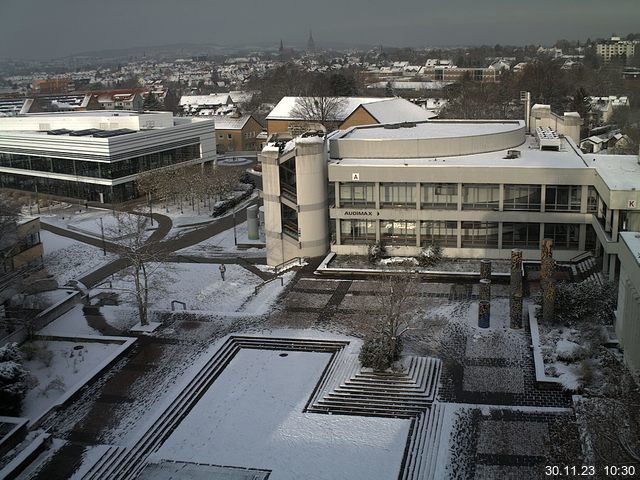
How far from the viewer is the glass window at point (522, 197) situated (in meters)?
40.2

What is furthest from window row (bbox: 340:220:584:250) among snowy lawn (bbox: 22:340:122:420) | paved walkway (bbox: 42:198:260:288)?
snowy lawn (bbox: 22:340:122:420)

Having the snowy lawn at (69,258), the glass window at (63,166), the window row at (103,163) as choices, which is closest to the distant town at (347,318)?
the snowy lawn at (69,258)

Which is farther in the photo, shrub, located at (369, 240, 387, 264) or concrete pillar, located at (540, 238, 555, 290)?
shrub, located at (369, 240, 387, 264)

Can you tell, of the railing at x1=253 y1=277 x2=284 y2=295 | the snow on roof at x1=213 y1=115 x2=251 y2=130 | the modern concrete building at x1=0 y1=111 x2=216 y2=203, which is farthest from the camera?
the snow on roof at x1=213 y1=115 x2=251 y2=130

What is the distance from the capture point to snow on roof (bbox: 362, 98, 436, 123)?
3206 inches

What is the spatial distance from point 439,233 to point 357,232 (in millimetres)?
4958

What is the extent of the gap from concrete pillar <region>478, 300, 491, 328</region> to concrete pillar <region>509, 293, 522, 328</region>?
1001mm

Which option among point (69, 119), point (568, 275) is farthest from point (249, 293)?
point (69, 119)

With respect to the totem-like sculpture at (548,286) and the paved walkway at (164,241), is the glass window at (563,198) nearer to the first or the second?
the totem-like sculpture at (548,286)

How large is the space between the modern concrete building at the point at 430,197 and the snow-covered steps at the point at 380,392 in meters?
14.6

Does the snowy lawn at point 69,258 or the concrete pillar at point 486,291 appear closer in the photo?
the concrete pillar at point 486,291

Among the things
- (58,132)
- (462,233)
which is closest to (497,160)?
(462,233)

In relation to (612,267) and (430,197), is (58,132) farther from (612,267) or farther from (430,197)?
(612,267)

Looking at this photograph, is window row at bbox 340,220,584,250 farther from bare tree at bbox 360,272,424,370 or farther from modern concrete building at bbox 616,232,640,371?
modern concrete building at bbox 616,232,640,371
